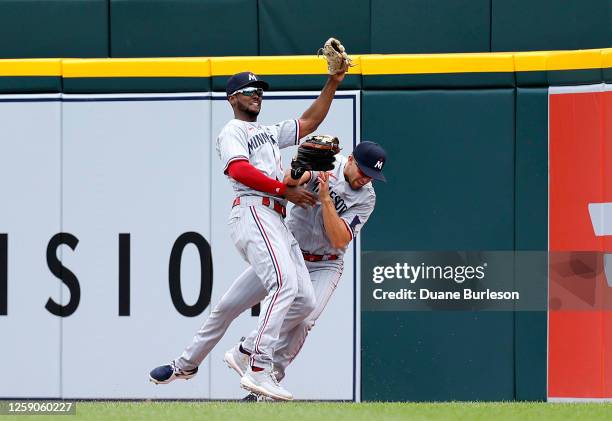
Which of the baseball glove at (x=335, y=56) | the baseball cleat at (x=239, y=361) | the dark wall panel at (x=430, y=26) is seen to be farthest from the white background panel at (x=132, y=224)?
the baseball glove at (x=335, y=56)

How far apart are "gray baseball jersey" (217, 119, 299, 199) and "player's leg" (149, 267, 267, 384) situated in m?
0.47

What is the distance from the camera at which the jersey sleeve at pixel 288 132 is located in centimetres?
713

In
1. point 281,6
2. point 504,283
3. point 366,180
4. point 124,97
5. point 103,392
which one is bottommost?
point 103,392

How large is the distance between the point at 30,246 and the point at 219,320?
2098 mm

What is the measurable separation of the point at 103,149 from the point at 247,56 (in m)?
1.07

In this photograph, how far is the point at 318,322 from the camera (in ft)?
27.7

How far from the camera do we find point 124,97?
8.52 m

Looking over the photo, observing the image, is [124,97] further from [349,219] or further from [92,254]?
[349,219]

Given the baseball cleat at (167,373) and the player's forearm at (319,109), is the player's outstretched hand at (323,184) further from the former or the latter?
the baseball cleat at (167,373)

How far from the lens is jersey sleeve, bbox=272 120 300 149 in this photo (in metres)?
7.13

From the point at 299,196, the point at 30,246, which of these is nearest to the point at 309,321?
the point at 299,196

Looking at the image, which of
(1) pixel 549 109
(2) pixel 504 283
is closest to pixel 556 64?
(1) pixel 549 109

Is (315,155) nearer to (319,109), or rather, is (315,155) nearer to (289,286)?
(319,109)

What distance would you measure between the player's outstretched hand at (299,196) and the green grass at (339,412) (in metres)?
0.98
